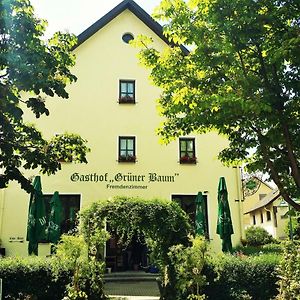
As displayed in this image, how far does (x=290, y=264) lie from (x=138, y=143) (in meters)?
10.7

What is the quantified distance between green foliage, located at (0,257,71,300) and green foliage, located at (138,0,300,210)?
4.40m

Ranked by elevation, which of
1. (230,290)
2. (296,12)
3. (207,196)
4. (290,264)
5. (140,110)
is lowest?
(230,290)

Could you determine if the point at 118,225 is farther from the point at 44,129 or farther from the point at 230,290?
the point at 44,129

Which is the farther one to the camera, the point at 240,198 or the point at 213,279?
the point at 240,198

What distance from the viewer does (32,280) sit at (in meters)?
9.12

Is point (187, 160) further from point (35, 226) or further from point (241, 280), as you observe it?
point (241, 280)

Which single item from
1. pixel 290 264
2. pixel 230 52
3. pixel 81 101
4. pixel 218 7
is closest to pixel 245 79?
pixel 230 52

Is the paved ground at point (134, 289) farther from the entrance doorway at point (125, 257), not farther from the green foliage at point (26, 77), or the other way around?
the green foliage at point (26, 77)

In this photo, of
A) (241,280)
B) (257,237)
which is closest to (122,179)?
(241,280)

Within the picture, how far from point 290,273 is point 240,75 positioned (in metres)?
4.27

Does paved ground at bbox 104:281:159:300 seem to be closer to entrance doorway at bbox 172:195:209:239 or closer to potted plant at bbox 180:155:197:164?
entrance doorway at bbox 172:195:209:239

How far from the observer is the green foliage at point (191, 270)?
903cm

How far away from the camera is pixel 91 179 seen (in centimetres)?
1753

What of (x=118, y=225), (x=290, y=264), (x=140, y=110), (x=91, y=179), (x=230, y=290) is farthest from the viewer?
(x=140, y=110)
